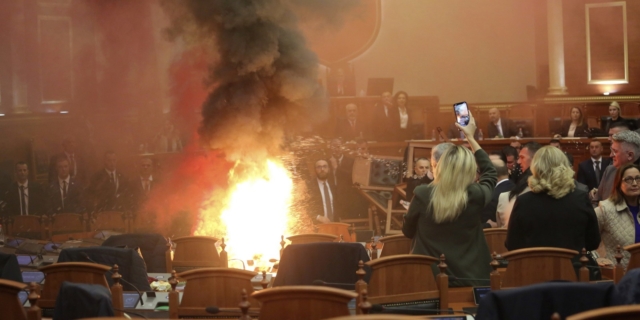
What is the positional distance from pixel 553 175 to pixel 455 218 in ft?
2.21

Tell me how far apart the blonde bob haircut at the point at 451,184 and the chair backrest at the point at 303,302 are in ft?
3.83

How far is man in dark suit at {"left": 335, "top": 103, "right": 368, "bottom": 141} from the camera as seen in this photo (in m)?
12.5

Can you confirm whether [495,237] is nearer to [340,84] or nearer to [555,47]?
[340,84]

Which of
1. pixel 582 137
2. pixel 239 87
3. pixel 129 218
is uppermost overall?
pixel 239 87

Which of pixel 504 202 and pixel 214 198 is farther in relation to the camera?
pixel 214 198

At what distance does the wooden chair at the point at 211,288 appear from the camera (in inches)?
180

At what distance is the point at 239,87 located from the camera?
374 inches

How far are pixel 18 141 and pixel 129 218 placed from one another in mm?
2885

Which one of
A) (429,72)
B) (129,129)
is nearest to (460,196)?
(129,129)

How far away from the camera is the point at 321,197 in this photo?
34.3 feet

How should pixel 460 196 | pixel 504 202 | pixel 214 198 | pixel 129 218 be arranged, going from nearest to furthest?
1. pixel 460 196
2. pixel 504 202
3. pixel 214 198
4. pixel 129 218

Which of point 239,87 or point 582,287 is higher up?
point 239,87

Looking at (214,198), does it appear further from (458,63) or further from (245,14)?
(458,63)

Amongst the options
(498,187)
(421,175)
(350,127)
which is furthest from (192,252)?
(350,127)
